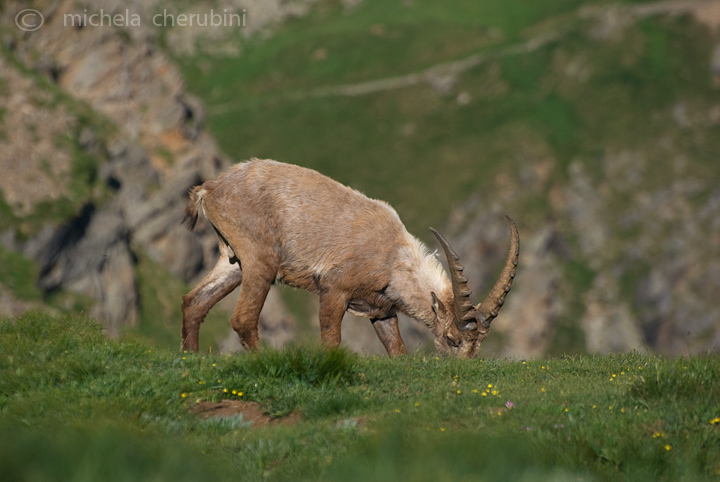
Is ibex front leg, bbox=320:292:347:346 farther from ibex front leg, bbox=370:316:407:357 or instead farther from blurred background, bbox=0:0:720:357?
blurred background, bbox=0:0:720:357

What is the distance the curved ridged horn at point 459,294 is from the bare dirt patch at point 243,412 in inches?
181

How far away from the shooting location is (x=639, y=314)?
6331 cm

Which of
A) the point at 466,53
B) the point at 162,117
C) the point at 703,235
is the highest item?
the point at 466,53

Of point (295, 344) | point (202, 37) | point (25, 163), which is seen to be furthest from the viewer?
point (202, 37)

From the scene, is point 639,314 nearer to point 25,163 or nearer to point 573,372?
point 25,163

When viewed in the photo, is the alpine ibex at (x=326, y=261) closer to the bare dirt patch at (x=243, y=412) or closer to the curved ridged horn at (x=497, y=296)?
the curved ridged horn at (x=497, y=296)

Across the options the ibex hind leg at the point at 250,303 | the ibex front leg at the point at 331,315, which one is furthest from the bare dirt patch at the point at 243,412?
the ibex front leg at the point at 331,315

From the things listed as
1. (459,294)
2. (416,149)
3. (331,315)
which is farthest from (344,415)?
(416,149)

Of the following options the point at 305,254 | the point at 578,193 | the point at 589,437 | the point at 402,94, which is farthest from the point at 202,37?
the point at 589,437

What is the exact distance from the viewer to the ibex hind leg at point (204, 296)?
1239 cm

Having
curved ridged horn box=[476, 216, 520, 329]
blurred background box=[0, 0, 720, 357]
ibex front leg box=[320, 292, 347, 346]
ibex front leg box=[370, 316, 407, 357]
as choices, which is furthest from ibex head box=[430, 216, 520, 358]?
blurred background box=[0, 0, 720, 357]

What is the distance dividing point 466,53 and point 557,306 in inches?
1272

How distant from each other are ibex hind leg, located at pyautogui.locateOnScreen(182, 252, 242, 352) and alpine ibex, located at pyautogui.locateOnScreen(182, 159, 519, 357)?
0.06 ft

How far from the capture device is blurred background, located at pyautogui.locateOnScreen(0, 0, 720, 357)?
49906mm
